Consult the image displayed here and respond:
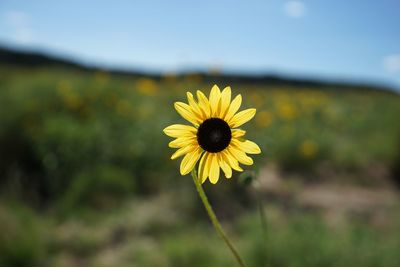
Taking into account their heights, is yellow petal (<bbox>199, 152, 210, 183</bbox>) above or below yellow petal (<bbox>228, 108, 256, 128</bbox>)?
below

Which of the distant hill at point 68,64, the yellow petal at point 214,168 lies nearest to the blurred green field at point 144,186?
the yellow petal at point 214,168

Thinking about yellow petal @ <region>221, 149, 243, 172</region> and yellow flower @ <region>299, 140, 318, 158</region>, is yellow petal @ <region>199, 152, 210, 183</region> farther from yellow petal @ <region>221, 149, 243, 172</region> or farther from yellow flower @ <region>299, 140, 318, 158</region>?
yellow flower @ <region>299, 140, 318, 158</region>

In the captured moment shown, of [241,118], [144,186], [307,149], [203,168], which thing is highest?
[241,118]

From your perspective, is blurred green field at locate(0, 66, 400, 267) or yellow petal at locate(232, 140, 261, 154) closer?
yellow petal at locate(232, 140, 261, 154)

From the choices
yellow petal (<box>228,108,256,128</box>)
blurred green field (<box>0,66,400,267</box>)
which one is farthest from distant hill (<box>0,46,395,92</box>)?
yellow petal (<box>228,108,256,128</box>)

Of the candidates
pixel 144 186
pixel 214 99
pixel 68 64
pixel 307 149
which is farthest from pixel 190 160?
pixel 68 64

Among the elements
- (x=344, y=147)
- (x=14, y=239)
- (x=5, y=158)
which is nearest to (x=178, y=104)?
(x=14, y=239)

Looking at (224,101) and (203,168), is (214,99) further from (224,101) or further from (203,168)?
(203,168)
